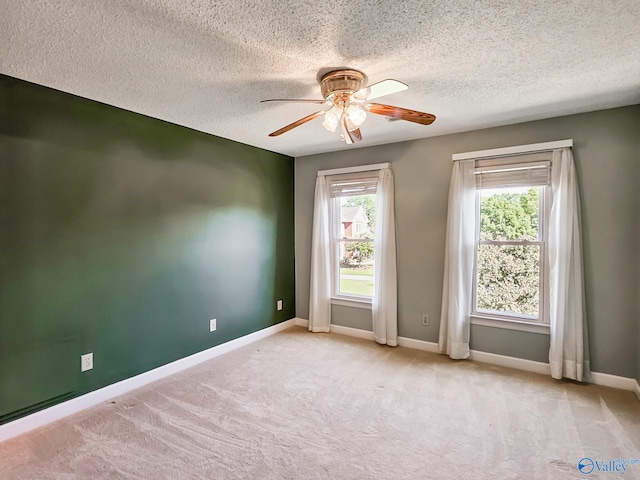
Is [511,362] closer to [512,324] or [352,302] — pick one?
[512,324]

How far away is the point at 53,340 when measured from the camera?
2418 mm

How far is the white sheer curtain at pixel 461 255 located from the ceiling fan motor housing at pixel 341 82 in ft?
5.86

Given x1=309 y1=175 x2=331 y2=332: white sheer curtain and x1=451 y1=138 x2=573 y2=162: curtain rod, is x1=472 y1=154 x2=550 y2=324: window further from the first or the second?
x1=309 y1=175 x2=331 y2=332: white sheer curtain

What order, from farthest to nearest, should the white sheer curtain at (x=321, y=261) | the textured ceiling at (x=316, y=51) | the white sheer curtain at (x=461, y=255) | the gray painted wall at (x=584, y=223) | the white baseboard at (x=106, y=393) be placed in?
the white sheer curtain at (x=321, y=261) → the white sheer curtain at (x=461, y=255) → the gray painted wall at (x=584, y=223) → the white baseboard at (x=106, y=393) → the textured ceiling at (x=316, y=51)

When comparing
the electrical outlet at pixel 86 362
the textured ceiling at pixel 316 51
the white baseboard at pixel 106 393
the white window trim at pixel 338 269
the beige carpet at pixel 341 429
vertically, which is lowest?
the beige carpet at pixel 341 429

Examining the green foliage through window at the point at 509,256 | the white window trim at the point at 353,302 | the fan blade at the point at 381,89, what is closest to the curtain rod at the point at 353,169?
the green foliage through window at the point at 509,256

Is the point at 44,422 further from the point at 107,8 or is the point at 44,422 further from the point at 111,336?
the point at 107,8

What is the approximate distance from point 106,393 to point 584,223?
4389 millimetres

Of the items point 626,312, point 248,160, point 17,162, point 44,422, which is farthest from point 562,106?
point 44,422

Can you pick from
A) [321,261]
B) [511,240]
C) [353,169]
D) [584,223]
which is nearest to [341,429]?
[321,261]

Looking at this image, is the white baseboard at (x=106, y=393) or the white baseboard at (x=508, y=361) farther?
the white baseboard at (x=508, y=361)

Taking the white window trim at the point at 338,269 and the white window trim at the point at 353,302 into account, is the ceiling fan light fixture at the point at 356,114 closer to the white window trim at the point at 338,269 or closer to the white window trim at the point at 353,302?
the white window trim at the point at 338,269

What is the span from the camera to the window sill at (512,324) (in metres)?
3.17

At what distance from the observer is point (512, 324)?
3.30 meters
